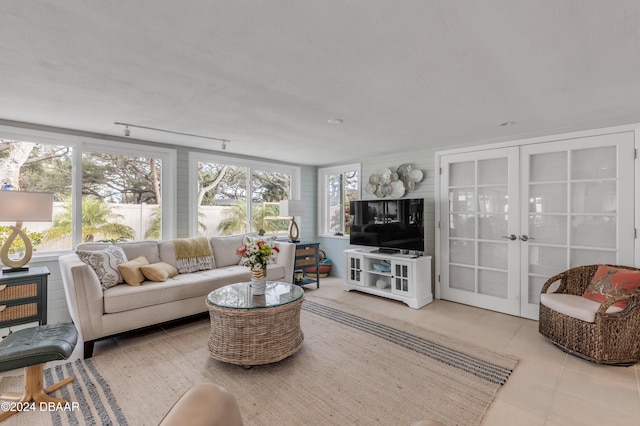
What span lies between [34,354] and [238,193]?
362 centimetres

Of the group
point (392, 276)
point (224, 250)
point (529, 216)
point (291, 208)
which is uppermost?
point (291, 208)

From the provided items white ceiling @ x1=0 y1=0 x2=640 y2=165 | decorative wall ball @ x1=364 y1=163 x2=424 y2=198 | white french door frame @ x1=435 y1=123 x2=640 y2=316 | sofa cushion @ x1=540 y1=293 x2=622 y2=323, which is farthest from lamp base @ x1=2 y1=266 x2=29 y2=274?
sofa cushion @ x1=540 y1=293 x2=622 y2=323

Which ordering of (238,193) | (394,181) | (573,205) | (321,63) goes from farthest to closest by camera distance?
(238,193) → (394,181) → (573,205) → (321,63)

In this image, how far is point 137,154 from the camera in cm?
421

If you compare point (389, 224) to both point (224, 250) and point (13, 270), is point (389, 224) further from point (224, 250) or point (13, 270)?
point (13, 270)

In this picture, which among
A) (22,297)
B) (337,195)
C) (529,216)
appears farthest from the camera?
(337,195)

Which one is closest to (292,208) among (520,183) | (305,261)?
(305,261)

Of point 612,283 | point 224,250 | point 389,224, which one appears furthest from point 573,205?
point 224,250

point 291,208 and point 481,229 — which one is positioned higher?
point 291,208

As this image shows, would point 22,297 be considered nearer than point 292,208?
Yes

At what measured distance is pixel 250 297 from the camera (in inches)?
111

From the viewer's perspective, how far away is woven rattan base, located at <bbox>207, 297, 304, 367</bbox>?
248 cm

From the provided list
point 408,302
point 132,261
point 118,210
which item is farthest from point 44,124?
point 408,302

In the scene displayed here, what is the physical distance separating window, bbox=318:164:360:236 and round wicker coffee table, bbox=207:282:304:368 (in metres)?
3.44
